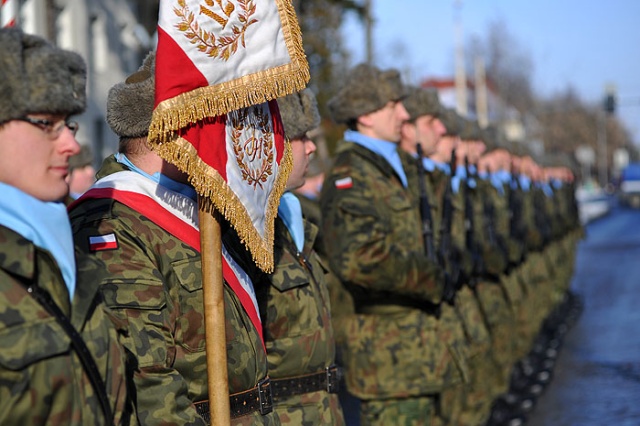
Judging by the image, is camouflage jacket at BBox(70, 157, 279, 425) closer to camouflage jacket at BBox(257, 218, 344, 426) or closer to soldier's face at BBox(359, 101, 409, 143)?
camouflage jacket at BBox(257, 218, 344, 426)

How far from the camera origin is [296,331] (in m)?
3.75

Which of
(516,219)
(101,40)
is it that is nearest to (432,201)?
(516,219)

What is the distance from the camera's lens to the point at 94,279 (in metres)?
2.52

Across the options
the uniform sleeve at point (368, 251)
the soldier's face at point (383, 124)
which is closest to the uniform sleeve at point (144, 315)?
the uniform sleeve at point (368, 251)

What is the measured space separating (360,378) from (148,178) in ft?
8.21

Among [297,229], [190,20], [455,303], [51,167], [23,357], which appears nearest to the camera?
[23,357]

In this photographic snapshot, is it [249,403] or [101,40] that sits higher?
[101,40]

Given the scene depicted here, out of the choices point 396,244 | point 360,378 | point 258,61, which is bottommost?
point 360,378

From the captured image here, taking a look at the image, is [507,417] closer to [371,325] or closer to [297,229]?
[371,325]

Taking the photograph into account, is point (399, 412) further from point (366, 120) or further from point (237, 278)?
point (237, 278)

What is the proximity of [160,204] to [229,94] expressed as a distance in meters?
0.39

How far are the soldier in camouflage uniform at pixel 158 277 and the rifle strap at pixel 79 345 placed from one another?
0.25m

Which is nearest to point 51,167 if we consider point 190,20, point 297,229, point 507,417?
point 190,20

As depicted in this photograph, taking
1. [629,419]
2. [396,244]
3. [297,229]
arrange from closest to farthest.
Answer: [297,229]
[396,244]
[629,419]
